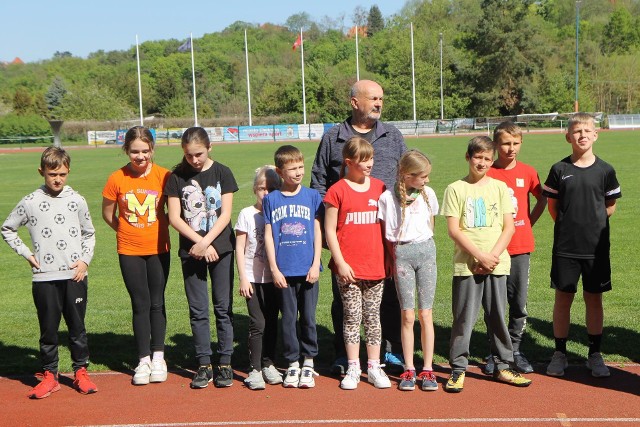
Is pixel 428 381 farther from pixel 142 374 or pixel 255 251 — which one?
pixel 142 374

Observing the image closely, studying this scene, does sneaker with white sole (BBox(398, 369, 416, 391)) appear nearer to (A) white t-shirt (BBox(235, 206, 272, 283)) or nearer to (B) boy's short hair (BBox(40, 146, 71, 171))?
(A) white t-shirt (BBox(235, 206, 272, 283))

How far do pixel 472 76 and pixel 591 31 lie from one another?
31295 mm

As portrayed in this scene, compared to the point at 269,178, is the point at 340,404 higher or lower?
lower

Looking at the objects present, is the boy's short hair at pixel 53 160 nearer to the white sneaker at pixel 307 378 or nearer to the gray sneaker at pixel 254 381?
the gray sneaker at pixel 254 381

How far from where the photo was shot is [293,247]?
213 inches

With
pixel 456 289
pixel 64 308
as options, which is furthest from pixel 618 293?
pixel 64 308

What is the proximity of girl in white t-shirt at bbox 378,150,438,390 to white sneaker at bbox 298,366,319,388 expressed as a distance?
0.61 m

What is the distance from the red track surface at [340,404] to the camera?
472 cm

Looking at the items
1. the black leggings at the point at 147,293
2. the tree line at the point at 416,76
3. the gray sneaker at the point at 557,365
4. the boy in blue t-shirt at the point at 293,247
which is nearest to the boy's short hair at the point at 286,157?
the boy in blue t-shirt at the point at 293,247

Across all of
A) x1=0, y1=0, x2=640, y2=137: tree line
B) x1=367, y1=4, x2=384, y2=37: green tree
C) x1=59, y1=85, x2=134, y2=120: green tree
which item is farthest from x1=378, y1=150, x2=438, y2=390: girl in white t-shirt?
x1=367, y1=4, x2=384, y2=37: green tree

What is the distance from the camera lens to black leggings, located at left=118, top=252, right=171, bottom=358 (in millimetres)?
5605

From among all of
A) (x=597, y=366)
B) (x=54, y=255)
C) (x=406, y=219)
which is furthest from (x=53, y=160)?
(x=597, y=366)

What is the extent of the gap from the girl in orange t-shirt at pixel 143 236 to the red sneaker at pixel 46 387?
1.77 feet

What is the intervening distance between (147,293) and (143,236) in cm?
43
